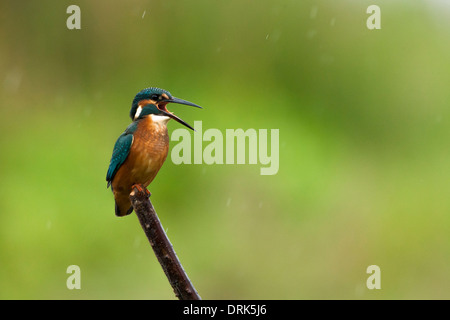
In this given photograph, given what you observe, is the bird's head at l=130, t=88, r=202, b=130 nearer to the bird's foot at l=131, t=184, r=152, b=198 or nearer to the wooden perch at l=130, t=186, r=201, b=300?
the bird's foot at l=131, t=184, r=152, b=198

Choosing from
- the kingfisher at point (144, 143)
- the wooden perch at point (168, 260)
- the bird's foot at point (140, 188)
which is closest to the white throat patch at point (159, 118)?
the kingfisher at point (144, 143)

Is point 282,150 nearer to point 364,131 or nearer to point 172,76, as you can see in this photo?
point 364,131

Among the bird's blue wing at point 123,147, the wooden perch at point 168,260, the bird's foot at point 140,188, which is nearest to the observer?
the wooden perch at point 168,260

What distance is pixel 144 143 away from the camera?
2117 mm

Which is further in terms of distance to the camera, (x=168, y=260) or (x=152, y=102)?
(x=152, y=102)

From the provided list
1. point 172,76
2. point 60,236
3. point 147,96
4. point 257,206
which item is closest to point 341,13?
point 172,76

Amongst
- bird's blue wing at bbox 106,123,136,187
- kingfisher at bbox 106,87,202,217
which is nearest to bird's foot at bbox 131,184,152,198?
kingfisher at bbox 106,87,202,217

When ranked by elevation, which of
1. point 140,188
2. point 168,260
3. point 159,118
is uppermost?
point 159,118

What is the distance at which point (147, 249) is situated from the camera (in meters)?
6.54

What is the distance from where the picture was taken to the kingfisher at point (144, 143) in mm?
2094

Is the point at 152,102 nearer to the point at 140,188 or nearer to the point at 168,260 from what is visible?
the point at 140,188

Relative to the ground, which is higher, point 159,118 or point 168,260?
point 159,118

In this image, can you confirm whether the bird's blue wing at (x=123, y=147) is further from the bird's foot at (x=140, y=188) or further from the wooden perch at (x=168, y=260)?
the wooden perch at (x=168, y=260)

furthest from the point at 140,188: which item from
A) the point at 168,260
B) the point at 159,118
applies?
the point at 168,260
